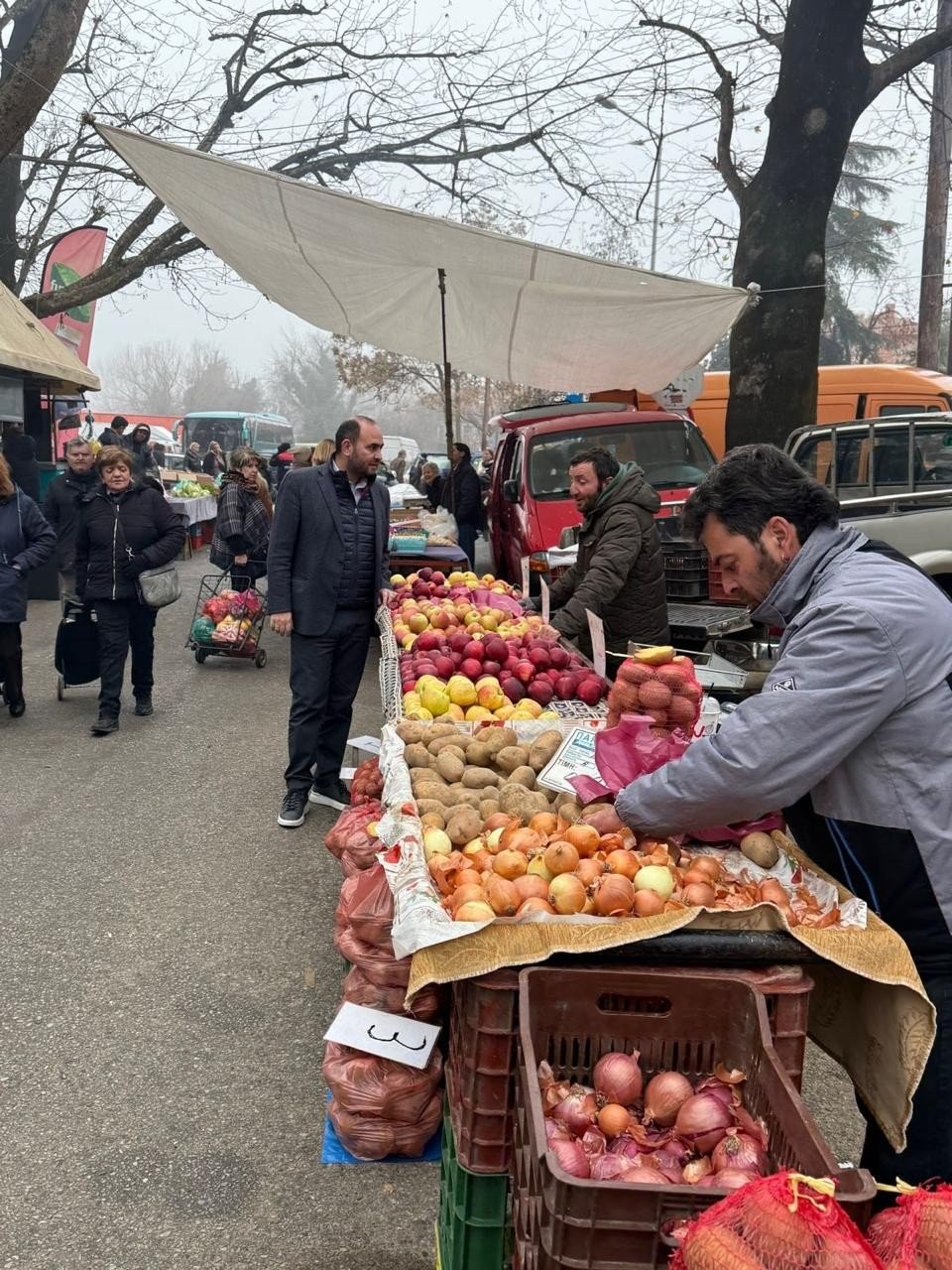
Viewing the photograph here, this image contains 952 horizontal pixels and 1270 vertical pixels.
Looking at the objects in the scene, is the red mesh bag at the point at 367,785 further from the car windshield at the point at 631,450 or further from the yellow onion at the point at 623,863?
the car windshield at the point at 631,450

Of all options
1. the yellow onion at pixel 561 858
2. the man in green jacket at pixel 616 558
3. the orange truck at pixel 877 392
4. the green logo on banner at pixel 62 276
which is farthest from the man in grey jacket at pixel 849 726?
the green logo on banner at pixel 62 276

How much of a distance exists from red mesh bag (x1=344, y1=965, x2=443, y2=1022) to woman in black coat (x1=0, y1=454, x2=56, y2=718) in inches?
211

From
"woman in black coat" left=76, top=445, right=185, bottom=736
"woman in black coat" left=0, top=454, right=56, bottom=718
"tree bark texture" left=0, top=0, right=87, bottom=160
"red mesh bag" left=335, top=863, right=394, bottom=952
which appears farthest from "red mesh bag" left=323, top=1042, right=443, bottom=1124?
"tree bark texture" left=0, top=0, right=87, bottom=160

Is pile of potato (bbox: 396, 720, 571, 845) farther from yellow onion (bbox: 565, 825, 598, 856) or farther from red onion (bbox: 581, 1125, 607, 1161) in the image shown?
red onion (bbox: 581, 1125, 607, 1161)

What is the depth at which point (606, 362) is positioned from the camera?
966 cm

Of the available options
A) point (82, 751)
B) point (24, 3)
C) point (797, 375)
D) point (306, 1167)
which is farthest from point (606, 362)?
point (24, 3)

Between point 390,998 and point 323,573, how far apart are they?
3.12 m

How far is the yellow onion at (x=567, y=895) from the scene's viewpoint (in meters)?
2.38

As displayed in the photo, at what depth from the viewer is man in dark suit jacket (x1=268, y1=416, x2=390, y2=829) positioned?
5539 mm

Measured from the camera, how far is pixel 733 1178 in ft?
5.54

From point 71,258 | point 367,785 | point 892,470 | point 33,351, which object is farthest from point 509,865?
point 71,258

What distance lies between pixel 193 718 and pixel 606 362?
519 cm

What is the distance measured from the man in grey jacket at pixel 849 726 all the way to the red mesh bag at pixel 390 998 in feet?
2.78

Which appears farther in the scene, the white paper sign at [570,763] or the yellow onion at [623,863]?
the white paper sign at [570,763]
